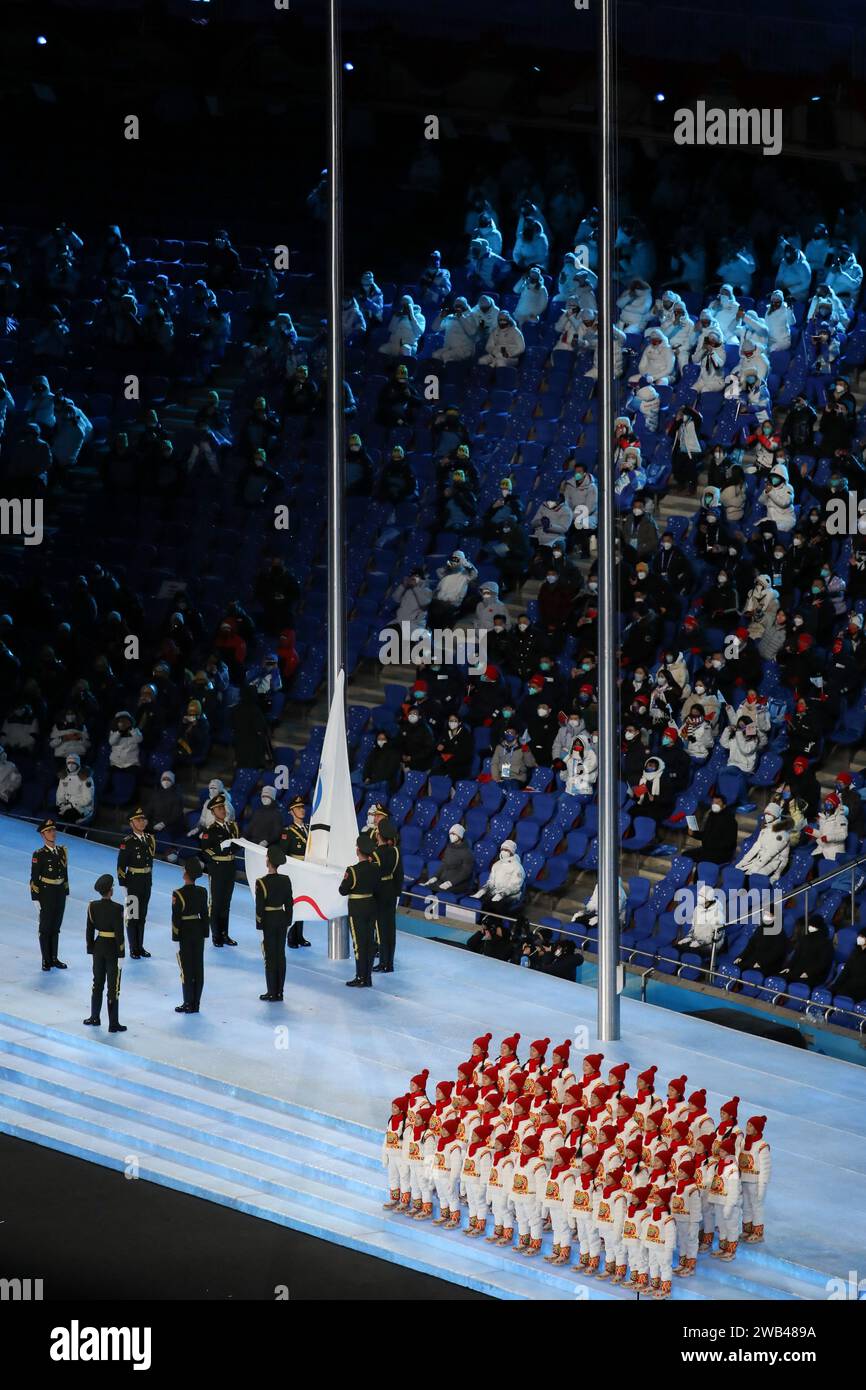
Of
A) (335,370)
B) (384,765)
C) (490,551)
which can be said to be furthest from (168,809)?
(335,370)

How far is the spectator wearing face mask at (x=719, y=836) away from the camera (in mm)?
21125

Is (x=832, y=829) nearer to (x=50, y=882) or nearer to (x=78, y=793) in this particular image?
(x=50, y=882)

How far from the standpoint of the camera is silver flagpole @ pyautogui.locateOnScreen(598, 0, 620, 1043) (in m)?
18.5

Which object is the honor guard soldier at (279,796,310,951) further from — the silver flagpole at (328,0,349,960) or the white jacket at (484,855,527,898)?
the white jacket at (484,855,527,898)

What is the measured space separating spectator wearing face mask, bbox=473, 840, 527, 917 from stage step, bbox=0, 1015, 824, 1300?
12.8 ft

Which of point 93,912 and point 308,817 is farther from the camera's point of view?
point 308,817

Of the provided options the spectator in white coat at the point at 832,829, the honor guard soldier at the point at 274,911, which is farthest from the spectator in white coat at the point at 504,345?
the honor guard soldier at the point at 274,911

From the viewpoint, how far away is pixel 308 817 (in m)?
23.2

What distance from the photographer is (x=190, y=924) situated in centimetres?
1995

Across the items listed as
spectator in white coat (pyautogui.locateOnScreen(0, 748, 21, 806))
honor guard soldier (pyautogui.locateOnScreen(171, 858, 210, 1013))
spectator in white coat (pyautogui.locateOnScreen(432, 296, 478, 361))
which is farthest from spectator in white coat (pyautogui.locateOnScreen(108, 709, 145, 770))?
spectator in white coat (pyautogui.locateOnScreen(432, 296, 478, 361))
